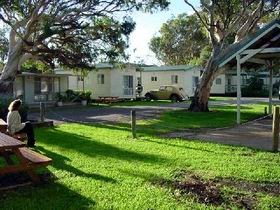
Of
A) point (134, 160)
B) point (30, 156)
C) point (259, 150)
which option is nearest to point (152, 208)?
point (30, 156)

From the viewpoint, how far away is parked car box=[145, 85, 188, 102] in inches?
1596

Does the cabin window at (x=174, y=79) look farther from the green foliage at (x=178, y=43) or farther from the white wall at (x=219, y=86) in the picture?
the green foliage at (x=178, y=43)

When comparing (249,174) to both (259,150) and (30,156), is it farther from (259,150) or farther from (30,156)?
(30,156)

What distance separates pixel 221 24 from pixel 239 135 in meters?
13.1

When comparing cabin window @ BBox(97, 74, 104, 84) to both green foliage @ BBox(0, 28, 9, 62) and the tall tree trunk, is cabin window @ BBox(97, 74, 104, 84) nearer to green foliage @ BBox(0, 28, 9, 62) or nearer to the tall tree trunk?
green foliage @ BBox(0, 28, 9, 62)

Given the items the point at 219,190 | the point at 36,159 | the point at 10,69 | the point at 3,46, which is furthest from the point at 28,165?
the point at 3,46

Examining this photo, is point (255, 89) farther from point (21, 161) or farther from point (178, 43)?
point (21, 161)

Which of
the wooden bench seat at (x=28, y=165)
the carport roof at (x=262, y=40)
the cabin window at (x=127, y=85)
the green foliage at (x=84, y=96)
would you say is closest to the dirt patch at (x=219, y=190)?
the wooden bench seat at (x=28, y=165)

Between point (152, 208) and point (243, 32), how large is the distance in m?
19.7

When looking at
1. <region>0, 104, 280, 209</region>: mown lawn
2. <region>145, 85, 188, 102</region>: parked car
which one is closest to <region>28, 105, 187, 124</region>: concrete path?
<region>0, 104, 280, 209</region>: mown lawn

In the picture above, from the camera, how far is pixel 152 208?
6.10 meters

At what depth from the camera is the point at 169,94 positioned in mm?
41031

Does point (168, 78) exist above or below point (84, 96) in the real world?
above

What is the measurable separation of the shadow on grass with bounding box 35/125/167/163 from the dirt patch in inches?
76.0
